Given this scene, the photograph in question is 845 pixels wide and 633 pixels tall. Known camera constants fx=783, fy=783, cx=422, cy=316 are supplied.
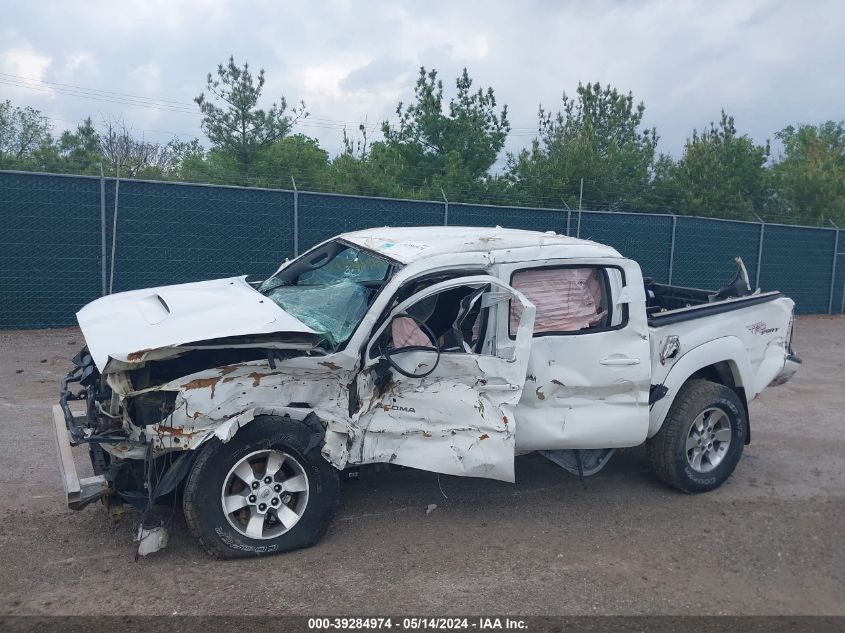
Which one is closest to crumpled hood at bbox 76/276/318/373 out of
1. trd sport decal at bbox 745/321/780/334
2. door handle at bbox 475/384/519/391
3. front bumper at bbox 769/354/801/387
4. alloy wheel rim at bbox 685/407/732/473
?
door handle at bbox 475/384/519/391

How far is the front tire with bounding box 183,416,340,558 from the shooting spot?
4305 millimetres

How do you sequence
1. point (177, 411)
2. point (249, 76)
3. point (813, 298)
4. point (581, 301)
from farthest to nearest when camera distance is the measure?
point (249, 76) → point (813, 298) → point (581, 301) → point (177, 411)

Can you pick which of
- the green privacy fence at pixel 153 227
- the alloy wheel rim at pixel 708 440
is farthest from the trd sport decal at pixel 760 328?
the green privacy fence at pixel 153 227

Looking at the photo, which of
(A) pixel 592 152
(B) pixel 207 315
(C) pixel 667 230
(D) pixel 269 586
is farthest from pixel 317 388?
(A) pixel 592 152

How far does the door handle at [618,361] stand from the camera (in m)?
5.31

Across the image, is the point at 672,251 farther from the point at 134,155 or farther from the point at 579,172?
the point at 134,155

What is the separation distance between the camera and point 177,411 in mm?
4250

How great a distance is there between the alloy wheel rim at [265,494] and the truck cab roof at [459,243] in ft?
4.84

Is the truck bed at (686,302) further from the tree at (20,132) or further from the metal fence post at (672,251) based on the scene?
the tree at (20,132)

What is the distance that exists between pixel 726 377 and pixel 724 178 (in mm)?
18817

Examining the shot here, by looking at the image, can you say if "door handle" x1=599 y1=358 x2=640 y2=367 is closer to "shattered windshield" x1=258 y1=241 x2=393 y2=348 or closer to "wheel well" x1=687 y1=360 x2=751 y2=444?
"wheel well" x1=687 y1=360 x2=751 y2=444

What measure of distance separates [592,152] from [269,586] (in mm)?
18004

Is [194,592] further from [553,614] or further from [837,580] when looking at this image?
[837,580]

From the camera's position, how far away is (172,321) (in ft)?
14.9
